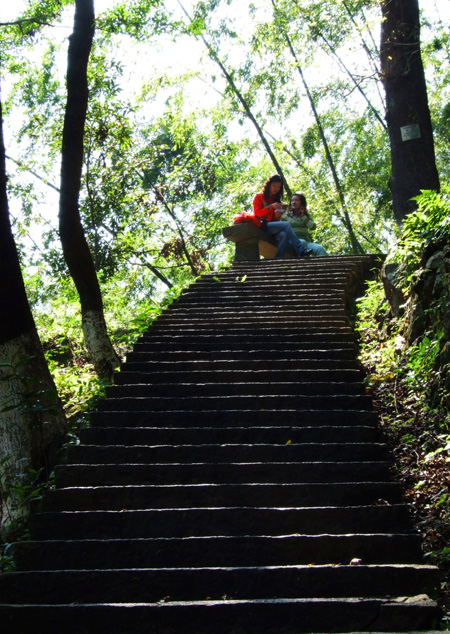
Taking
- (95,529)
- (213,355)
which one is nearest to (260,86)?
(213,355)

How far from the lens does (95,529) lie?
466 centimetres

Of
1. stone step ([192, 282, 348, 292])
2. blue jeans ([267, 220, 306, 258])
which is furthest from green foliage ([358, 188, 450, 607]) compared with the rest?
blue jeans ([267, 220, 306, 258])

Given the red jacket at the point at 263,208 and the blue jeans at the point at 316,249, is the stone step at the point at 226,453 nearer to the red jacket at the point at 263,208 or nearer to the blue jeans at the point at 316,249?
the red jacket at the point at 263,208

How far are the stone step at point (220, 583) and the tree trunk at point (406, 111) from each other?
6.26m

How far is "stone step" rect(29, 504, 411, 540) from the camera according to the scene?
4.54m

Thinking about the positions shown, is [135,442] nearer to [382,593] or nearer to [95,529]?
[95,529]

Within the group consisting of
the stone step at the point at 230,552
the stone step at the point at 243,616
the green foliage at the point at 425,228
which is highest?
the green foliage at the point at 425,228

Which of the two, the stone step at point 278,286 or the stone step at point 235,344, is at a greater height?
the stone step at point 278,286

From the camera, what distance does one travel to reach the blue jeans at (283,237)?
37.1 ft

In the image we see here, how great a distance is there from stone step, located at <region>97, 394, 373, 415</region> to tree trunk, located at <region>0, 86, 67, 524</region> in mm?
689

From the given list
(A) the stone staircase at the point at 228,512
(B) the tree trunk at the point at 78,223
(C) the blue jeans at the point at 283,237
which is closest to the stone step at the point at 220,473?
(A) the stone staircase at the point at 228,512

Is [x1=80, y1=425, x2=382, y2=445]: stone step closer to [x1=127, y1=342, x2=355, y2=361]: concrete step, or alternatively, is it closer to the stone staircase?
the stone staircase

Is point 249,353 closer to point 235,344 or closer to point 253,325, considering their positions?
point 235,344

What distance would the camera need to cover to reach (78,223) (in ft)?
31.5
